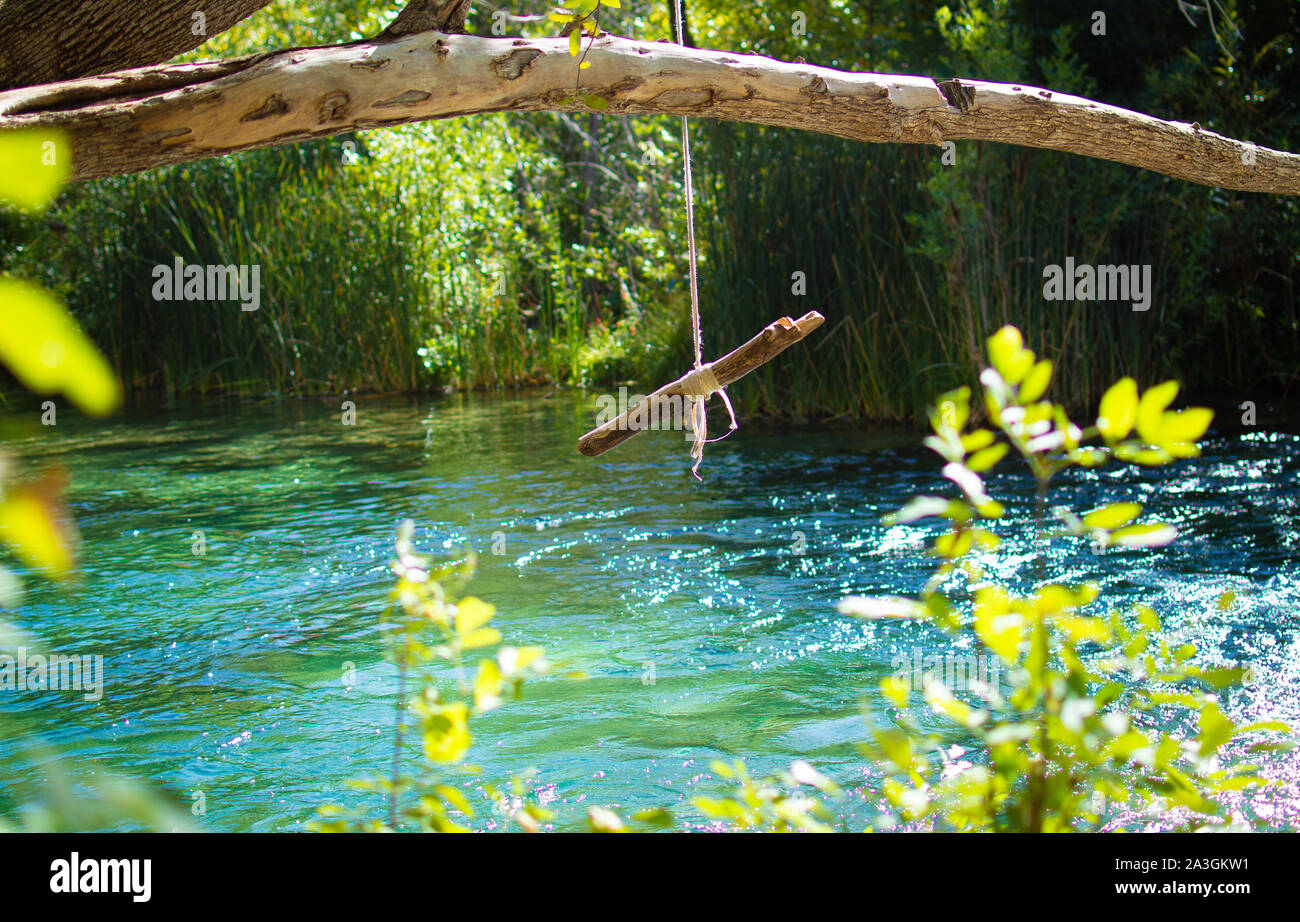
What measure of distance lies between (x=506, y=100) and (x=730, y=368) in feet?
2.13

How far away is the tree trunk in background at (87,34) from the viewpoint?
2.03 metres

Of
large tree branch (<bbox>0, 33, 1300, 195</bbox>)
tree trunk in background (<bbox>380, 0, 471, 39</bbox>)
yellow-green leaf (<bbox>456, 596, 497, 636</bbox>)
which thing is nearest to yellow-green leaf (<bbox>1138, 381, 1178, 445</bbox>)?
yellow-green leaf (<bbox>456, 596, 497, 636</bbox>)

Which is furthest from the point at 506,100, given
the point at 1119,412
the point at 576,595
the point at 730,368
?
the point at 576,595

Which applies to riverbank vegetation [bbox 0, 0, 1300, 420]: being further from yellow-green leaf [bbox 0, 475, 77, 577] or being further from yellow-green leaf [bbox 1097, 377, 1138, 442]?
yellow-green leaf [bbox 0, 475, 77, 577]

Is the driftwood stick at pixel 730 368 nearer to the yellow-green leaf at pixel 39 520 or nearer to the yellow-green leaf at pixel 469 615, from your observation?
the yellow-green leaf at pixel 469 615

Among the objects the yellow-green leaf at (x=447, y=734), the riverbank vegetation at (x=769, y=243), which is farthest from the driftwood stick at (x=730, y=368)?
the riverbank vegetation at (x=769, y=243)

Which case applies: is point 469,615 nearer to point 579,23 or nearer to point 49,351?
point 49,351

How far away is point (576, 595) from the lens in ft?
15.8

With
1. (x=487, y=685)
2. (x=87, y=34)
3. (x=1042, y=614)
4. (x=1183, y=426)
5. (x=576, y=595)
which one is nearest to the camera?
(x=1183, y=426)

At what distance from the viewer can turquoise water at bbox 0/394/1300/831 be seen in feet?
10.8

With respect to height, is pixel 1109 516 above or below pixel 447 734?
above

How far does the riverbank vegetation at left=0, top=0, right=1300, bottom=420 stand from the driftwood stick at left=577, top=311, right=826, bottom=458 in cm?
376

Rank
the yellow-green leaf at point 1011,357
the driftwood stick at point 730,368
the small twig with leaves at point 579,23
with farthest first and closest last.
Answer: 1. the driftwood stick at point 730,368
2. the small twig with leaves at point 579,23
3. the yellow-green leaf at point 1011,357

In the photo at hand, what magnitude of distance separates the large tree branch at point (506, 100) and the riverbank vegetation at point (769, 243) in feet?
10.0
